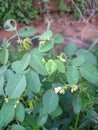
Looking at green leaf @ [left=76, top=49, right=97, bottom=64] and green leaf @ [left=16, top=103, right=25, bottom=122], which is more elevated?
green leaf @ [left=76, top=49, right=97, bottom=64]

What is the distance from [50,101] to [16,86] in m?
0.10

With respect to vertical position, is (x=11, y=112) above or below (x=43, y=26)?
above

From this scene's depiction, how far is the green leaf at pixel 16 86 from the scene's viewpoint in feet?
3.16

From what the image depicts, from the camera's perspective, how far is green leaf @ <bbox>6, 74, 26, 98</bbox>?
96 cm

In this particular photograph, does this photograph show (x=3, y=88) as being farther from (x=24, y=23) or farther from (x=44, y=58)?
(x=24, y=23)

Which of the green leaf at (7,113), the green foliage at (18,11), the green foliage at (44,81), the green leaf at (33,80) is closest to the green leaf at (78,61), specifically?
the green foliage at (44,81)

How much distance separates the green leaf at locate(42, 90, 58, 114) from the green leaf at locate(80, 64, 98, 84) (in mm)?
98

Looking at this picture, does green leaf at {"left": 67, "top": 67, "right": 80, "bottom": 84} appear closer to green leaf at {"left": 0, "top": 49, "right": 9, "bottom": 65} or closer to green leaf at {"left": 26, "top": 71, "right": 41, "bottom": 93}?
green leaf at {"left": 26, "top": 71, "right": 41, "bottom": 93}

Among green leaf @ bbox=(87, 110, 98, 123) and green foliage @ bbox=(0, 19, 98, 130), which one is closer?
green foliage @ bbox=(0, 19, 98, 130)

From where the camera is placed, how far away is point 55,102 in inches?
38.9

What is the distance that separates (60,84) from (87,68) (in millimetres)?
94

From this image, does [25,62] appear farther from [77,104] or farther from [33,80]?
[77,104]

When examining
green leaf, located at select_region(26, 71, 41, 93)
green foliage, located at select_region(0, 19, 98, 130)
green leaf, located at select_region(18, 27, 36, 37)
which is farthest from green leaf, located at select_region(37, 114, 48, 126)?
green leaf, located at select_region(18, 27, 36, 37)

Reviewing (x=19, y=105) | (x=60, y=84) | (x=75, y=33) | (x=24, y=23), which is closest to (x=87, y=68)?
(x=60, y=84)
